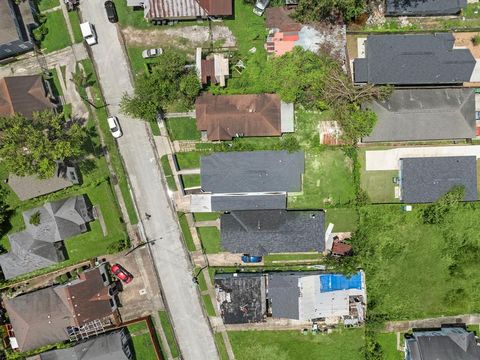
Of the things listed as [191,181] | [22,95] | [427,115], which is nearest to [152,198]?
[191,181]

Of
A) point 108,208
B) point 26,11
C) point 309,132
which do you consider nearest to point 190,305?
point 108,208

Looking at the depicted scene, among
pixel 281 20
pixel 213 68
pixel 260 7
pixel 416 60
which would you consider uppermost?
pixel 260 7

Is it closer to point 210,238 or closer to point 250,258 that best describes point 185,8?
point 210,238

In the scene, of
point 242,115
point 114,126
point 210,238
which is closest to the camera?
point 242,115

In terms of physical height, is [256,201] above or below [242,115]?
below

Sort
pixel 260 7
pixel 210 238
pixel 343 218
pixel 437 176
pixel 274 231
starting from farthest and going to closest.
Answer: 1. pixel 210 238
2. pixel 343 218
3. pixel 260 7
4. pixel 274 231
5. pixel 437 176

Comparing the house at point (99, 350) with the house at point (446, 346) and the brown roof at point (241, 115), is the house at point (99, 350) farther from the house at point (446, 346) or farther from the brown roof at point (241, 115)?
the house at point (446, 346)

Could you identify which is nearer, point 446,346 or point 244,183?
point 446,346
